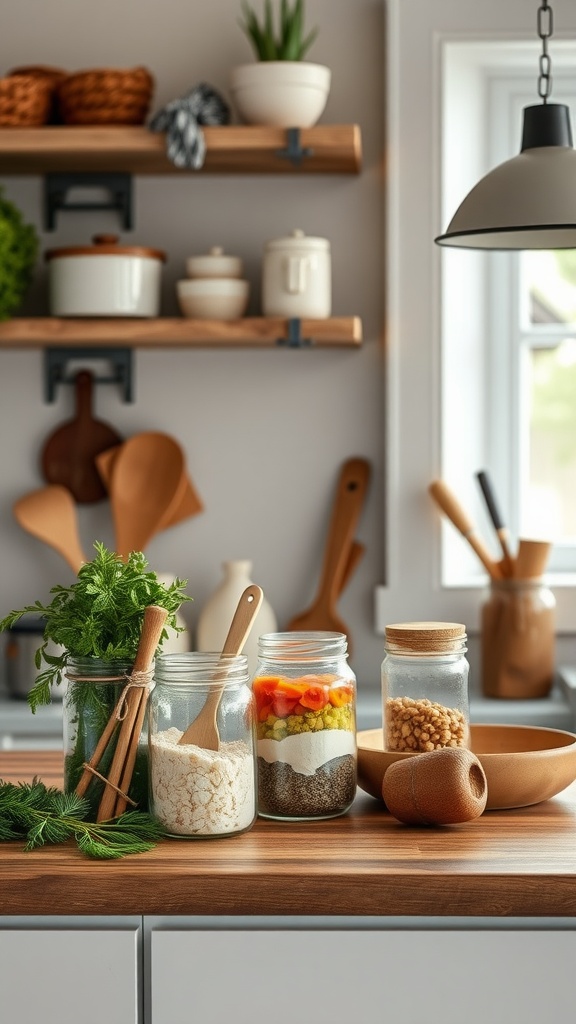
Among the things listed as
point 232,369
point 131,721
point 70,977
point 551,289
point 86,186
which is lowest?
point 70,977

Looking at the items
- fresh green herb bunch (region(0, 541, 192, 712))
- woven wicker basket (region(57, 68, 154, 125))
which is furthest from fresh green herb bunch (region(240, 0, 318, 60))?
fresh green herb bunch (region(0, 541, 192, 712))

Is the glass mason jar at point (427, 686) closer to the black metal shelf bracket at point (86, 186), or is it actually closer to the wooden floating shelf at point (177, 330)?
the wooden floating shelf at point (177, 330)

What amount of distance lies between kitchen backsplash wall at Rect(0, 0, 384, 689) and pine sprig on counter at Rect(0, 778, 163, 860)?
5.16ft

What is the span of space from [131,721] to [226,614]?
141cm

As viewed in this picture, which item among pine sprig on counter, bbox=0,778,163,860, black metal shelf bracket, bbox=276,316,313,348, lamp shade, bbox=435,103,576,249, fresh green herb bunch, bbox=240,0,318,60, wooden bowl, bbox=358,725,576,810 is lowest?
pine sprig on counter, bbox=0,778,163,860

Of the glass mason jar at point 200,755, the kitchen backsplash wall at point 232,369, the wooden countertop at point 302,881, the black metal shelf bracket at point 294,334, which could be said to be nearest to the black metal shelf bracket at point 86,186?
the kitchen backsplash wall at point 232,369

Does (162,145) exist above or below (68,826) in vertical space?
above

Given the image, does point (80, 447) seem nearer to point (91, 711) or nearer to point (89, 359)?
point (89, 359)

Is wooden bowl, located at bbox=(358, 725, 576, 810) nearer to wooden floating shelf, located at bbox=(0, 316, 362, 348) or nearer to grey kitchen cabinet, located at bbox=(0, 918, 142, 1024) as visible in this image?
grey kitchen cabinet, located at bbox=(0, 918, 142, 1024)

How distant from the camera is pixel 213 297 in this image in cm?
275

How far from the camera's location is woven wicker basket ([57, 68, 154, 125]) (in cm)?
268

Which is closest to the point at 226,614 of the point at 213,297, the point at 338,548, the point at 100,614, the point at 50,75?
the point at 338,548

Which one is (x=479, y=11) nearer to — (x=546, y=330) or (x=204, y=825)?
(x=546, y=330)

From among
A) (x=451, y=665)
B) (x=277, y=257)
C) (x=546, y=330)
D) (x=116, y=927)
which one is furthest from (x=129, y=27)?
(x=116, y=927)
